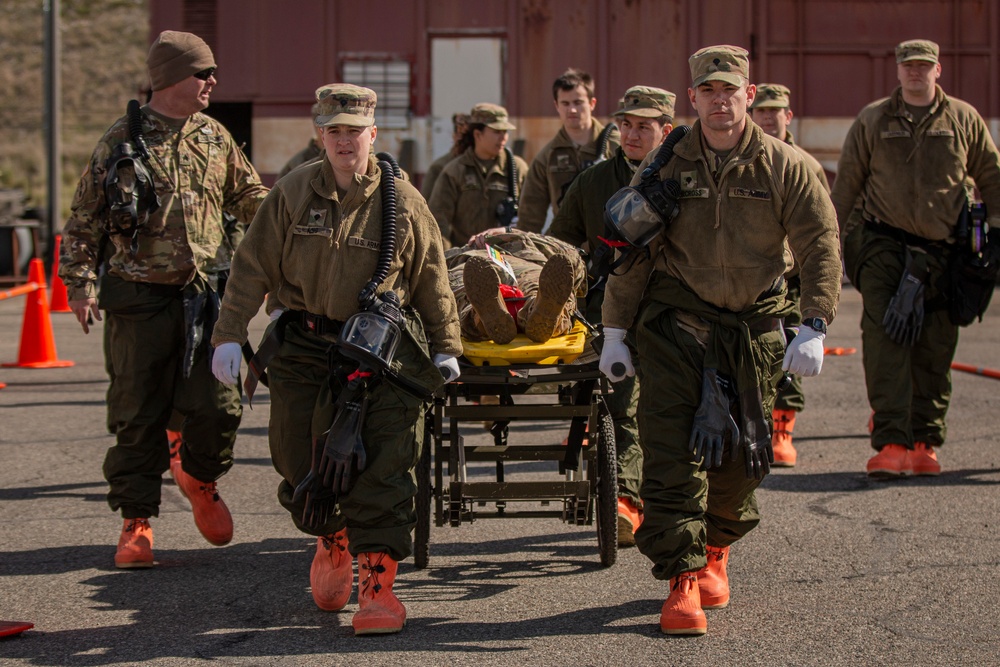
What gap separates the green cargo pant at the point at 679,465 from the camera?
5.37 metres

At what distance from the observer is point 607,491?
242 inches

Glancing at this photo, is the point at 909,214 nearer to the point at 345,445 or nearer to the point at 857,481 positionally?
the point at 857,481

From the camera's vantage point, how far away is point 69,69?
5275 cm

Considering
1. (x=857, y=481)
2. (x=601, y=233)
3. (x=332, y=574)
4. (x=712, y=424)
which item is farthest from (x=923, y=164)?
(x=332, y=574)

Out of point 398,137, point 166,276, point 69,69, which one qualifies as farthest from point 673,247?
point 69,69

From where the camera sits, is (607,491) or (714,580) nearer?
(714,580)

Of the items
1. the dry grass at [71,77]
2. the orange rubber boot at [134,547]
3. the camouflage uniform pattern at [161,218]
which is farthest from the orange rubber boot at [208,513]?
the dry grass at [71,77]

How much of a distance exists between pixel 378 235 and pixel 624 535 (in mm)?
2042

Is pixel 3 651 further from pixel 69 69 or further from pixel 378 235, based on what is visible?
pixel 69 69

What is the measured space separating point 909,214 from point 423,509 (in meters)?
3.61

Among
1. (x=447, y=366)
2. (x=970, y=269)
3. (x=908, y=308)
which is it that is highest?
(x=970, y=269)

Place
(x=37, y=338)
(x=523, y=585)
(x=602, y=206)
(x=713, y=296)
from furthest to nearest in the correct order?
(x=37, y=338)
(x=602, y=206)
(x=523, y=585)
(x=713, y=296)

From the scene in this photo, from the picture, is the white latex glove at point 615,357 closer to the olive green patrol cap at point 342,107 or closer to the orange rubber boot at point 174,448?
the olive green patrol cap at point 342,107

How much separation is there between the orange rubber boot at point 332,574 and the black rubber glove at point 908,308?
149 inches
